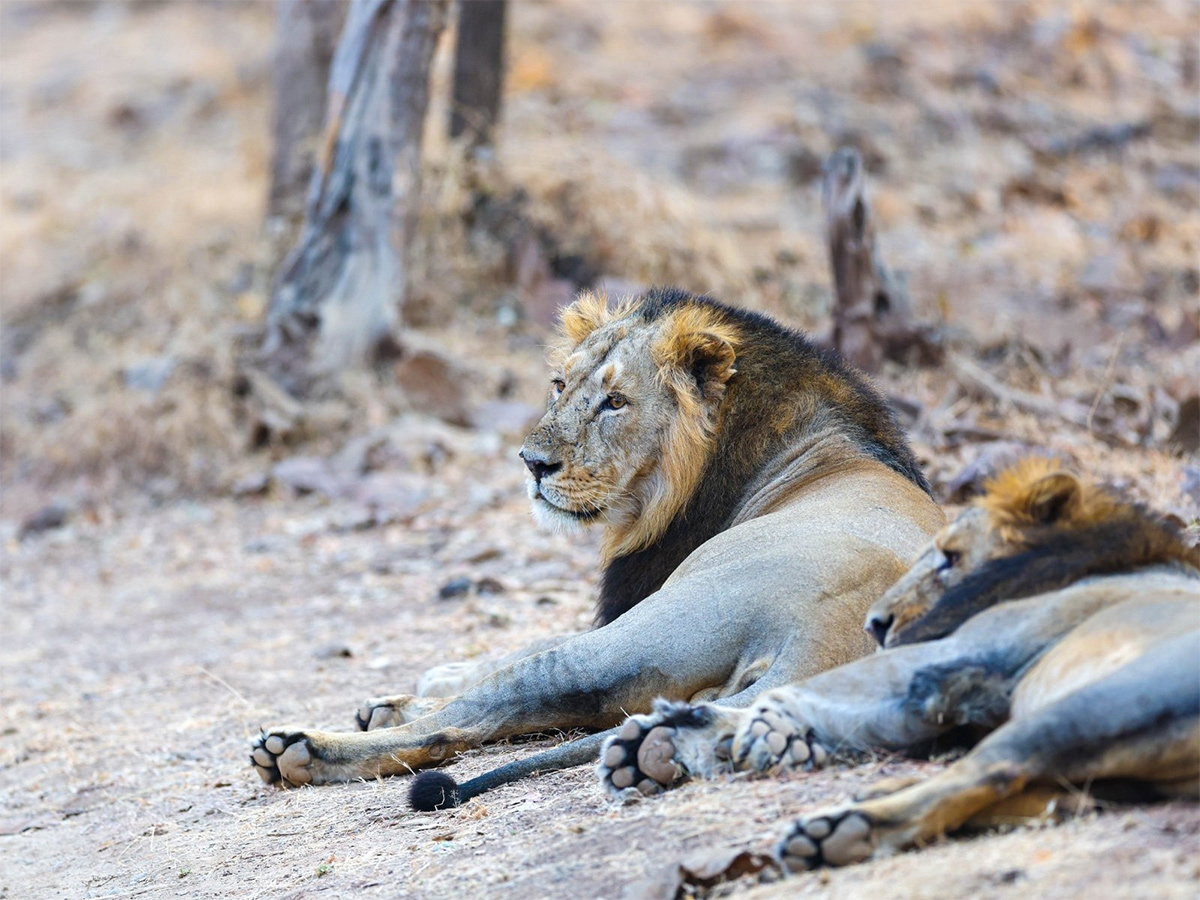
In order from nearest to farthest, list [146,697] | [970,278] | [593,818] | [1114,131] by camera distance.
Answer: [593,818], [146,697], [970,278], [1114,131]

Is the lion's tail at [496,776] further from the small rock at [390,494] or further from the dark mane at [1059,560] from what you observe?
the small rock at [390,494]

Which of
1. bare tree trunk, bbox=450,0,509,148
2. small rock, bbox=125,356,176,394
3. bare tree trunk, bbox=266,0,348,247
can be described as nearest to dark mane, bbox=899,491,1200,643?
small rock, bbox=125,356,176,394

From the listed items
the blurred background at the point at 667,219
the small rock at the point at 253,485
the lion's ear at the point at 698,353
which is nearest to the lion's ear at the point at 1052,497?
the lion's ear at the point at 698,353

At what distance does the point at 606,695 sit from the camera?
379cm

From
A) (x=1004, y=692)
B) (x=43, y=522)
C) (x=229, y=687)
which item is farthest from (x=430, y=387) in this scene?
(x=1004, y=692)

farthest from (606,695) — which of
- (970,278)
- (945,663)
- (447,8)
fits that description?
(970,278)

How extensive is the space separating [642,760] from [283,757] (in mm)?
1378

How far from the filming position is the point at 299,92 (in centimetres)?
1225

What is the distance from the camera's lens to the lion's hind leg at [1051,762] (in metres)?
2.51

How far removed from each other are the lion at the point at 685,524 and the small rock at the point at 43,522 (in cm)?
628

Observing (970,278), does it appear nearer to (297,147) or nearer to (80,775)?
(297,147)

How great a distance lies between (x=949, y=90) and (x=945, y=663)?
1471 centimetres

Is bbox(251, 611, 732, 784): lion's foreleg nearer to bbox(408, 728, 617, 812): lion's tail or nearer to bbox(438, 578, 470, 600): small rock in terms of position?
bbox(408, 728, 617, 812): lion's tail

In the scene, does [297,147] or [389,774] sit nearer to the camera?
[389,774]
